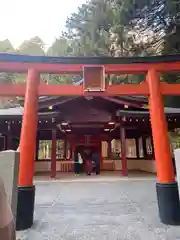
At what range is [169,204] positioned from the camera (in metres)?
4.69

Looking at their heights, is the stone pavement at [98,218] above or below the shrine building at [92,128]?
below

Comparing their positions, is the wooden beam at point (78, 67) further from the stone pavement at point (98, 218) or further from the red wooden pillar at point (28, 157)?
the stone pavement at point (98, 218)

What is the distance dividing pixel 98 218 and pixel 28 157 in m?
2.07

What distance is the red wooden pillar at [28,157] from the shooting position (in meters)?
4.60

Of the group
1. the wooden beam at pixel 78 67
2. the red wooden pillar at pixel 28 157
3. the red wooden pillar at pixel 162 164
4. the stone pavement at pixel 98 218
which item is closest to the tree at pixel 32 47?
the stone pavement at pixel 98 218

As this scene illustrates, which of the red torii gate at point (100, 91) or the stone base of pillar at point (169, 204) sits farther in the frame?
the red torii gate at point (100, 91)

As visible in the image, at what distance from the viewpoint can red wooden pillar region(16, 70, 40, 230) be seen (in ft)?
15.1

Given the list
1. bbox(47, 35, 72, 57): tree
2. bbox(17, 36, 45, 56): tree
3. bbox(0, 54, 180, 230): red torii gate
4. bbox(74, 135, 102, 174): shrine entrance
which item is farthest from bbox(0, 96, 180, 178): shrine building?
bbox(17, 36, 45, 56): tree

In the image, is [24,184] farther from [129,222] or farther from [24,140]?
[129,222]

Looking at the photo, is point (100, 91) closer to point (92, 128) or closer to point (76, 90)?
point (76, 90)

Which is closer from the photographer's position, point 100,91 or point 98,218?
point 98,218

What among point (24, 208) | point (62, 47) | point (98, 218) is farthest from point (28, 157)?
point (62, 47)

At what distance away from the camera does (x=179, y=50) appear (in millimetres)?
17891

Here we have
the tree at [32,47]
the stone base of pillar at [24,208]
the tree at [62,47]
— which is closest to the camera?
the stone base of pillar at [24,208]
